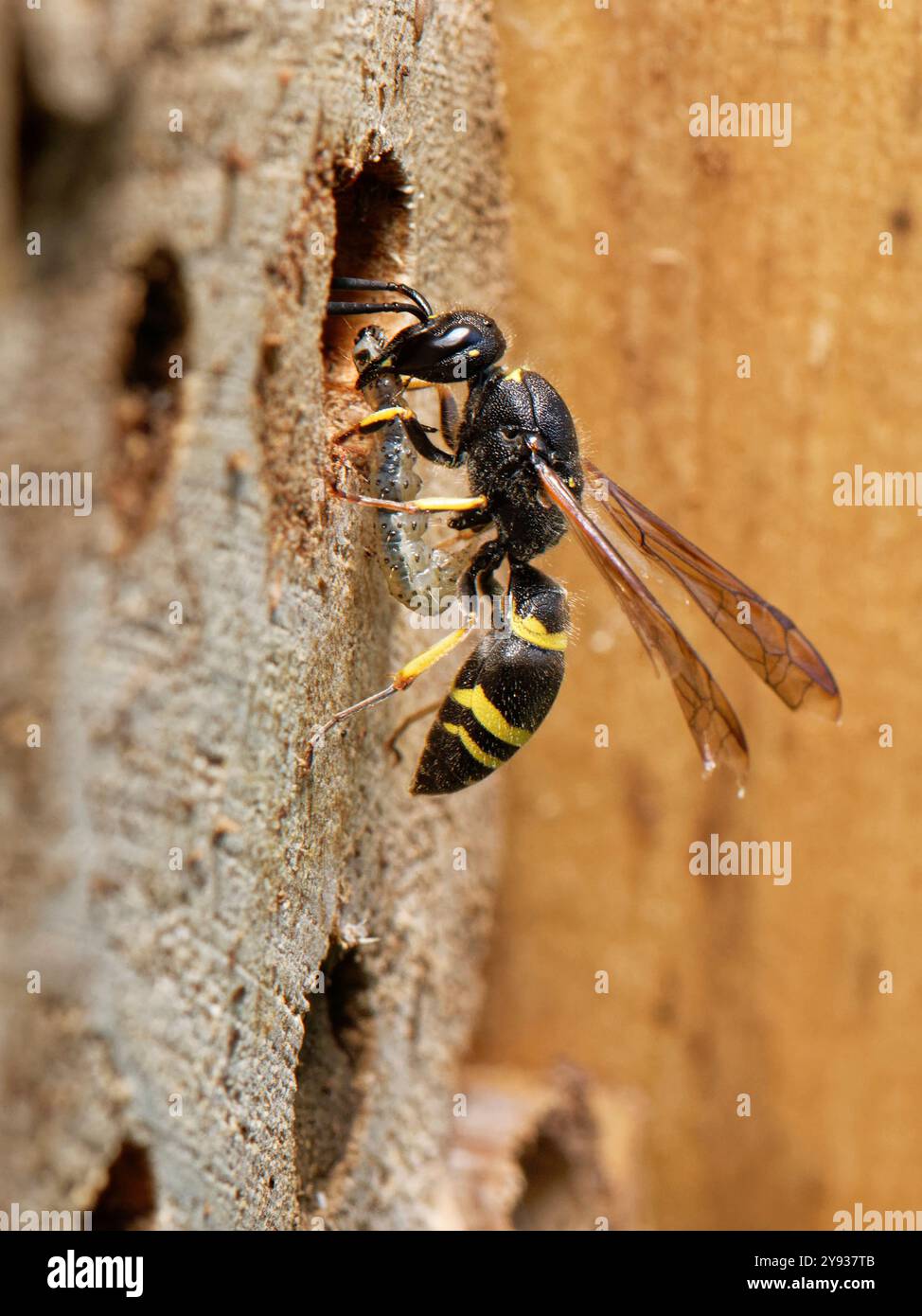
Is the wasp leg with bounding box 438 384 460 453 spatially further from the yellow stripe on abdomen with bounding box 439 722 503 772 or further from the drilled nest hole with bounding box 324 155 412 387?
the yellow stripe on abdomen with bounding box 439 722 503 772

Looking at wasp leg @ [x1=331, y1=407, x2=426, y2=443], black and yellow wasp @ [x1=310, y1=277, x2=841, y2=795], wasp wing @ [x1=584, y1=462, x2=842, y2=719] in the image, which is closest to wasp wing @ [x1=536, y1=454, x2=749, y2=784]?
black and yellow wasp @ [x1=310, y1=277, x2=841, y2=795]

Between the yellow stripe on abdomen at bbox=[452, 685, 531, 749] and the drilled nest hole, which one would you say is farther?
the yellow stripe on abdomen at bbox=[452, 685, 531, 749]

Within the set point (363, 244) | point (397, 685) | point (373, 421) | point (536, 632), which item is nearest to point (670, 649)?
point (536, 632)

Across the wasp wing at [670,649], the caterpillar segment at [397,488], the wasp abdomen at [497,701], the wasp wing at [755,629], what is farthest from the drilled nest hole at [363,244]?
the wasp wing at [755,629]

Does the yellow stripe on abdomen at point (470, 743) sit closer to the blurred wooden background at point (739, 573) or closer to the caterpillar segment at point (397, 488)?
the caterpillar segment at point (397, 488)

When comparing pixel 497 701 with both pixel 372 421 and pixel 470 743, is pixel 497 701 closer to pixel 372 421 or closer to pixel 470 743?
pixel 470 743
